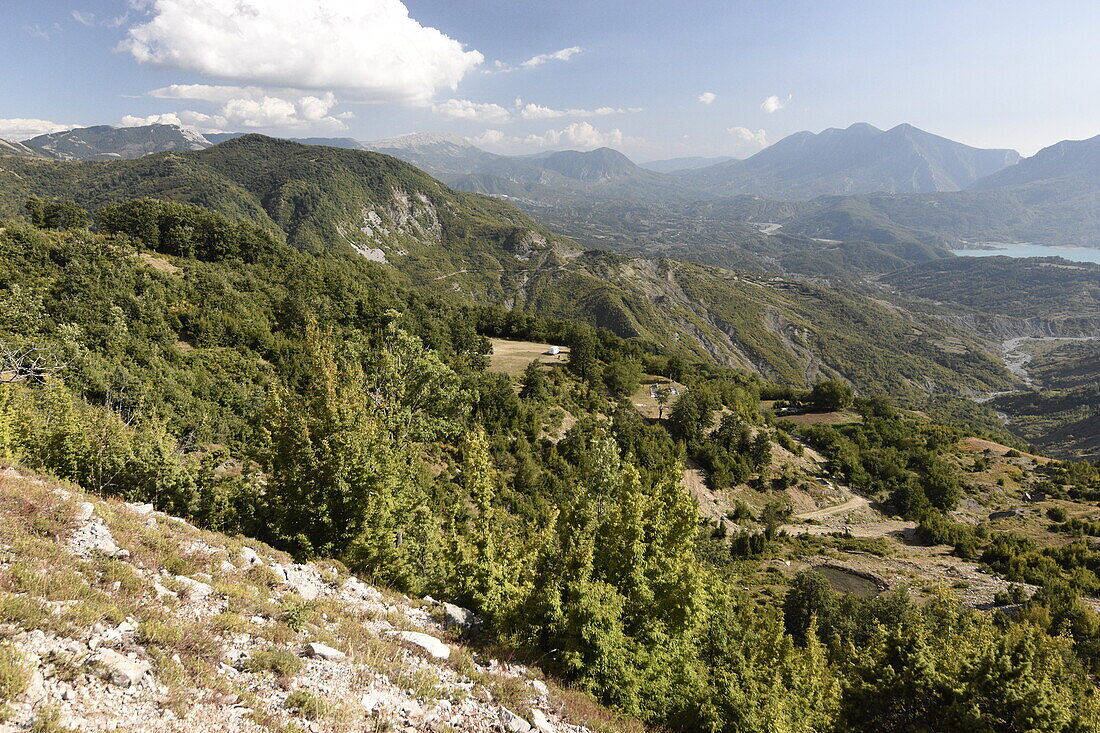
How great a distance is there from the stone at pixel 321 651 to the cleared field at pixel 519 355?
5355 cm

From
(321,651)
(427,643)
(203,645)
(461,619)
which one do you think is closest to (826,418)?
(461,619)

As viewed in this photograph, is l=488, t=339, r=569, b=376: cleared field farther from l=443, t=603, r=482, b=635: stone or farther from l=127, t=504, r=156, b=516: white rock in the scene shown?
l=127, t=504, r=156, b=516: white rock

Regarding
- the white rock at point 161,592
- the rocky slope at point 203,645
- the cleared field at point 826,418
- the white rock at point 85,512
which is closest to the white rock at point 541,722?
the rocky slope at point 203,645

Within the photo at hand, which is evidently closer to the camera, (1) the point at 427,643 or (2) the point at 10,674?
(2) the point at 10,674

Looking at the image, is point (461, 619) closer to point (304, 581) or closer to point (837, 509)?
point (304, 581)

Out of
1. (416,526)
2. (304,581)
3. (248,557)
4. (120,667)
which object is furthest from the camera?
(416,526)

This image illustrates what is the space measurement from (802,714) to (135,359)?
153 ft

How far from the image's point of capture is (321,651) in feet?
30.2

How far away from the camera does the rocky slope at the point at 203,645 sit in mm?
6301

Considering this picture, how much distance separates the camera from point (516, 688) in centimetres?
1053

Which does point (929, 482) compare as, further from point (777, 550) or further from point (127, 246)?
point (127, 246)

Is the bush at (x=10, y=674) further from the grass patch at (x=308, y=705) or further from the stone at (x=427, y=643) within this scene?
the stone at (x=427, y=643)

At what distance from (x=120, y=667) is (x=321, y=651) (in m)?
3.43

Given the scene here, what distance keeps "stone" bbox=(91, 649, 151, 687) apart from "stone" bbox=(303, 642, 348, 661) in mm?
2856
